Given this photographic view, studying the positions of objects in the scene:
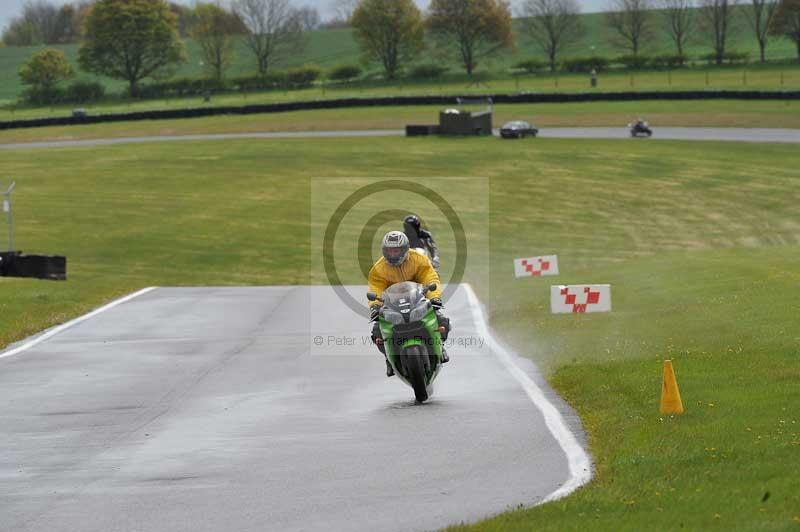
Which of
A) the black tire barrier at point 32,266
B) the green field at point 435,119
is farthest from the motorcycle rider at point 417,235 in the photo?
the green field at point 435,119

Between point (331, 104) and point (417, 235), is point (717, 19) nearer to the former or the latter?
point (331, 104)

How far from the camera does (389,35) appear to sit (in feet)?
458

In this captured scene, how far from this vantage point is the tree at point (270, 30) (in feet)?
527

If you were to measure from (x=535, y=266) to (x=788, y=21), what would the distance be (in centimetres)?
10136

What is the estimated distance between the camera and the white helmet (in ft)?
47.6

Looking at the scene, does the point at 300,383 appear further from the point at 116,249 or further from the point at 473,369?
the point at 116,249

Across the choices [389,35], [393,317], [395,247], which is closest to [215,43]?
[389,35]

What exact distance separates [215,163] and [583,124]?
2836 cm

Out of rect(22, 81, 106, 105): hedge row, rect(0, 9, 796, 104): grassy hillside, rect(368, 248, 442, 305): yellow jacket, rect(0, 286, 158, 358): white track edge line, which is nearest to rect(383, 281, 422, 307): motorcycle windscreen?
rect(368, 248, 442, 305): yellow jacket

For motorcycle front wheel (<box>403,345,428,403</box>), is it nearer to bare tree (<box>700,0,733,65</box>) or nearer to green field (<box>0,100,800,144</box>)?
green field (<box>0,100,800,144</box>)

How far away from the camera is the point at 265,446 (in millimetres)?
11719

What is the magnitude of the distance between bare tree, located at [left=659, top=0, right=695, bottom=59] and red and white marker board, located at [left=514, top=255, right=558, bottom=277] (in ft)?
384

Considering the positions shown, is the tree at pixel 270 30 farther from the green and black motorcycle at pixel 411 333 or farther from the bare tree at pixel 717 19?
the green and black motorcycle at pixel 411 333

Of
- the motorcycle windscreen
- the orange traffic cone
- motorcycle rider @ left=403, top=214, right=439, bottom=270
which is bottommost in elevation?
the orange traffic cone
